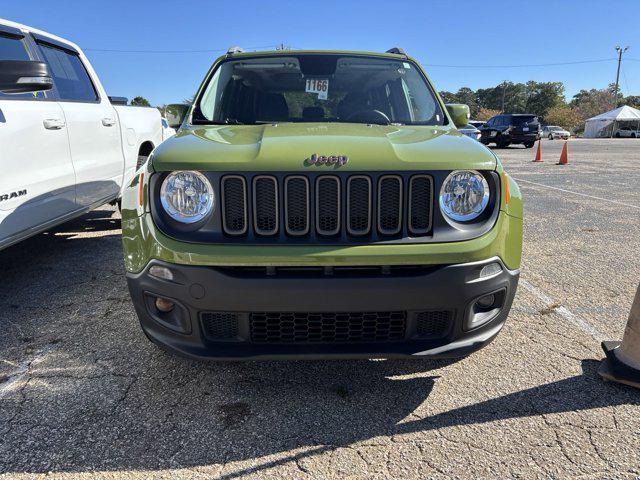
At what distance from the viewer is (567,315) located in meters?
3.56

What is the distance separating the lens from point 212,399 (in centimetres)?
253

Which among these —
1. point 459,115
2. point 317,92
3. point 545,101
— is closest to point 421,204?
point 459,115

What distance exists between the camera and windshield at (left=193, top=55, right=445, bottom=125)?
135 inches

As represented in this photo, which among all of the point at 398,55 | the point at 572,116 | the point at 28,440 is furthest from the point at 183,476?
the point at 572,116

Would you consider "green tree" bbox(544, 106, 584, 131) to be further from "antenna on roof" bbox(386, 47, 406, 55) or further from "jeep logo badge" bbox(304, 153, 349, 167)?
"jeep logo badge" bbox(304, 153, 349, 167)

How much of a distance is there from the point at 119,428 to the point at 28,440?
14.9 inches

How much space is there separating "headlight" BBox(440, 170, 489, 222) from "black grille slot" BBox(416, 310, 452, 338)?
45cm

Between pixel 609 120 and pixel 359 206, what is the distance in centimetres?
6262

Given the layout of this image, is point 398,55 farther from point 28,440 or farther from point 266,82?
point 28,440

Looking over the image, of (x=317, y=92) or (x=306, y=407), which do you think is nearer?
(x=306, y=407)

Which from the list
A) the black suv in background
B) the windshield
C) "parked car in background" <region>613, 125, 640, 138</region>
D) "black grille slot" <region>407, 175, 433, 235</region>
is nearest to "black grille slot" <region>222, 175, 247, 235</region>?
"black grille slot" <region>407, 175, 433, 235</region>

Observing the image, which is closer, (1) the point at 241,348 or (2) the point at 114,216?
(1) the point at 241,348

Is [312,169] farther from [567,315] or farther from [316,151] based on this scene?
[567,315]

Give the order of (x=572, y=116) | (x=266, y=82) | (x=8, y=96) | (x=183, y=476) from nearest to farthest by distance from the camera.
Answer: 1. (x=183, y=476)
2. (x=8, y=96)
3. (x=266, y=82)
4. (x=572, y=116)
